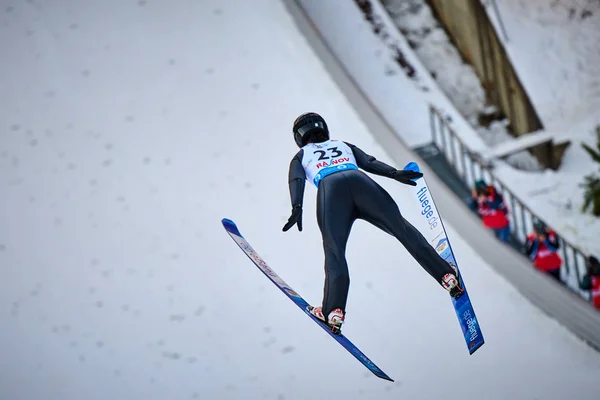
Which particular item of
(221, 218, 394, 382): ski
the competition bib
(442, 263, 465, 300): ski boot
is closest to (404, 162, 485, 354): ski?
(442, 263, 465, 300): ski boot

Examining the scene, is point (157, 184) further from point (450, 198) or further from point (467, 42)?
point (467, 42)

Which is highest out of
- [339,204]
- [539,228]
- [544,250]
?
[339,204]

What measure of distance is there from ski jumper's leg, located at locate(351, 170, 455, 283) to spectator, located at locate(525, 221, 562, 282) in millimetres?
2916

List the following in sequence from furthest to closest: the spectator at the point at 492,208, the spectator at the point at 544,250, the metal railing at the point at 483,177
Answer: the metal railing at the point at 483,177 → the spectator at the point at 492,208 → the spectator at the point at 544,250

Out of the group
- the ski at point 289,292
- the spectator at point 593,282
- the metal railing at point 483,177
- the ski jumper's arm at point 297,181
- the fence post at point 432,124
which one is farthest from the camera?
the fence post at point 432,124

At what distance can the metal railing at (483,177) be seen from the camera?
21.2 ft

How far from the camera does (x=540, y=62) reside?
8.30 meters

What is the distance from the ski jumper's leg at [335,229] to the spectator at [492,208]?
9.98 feet

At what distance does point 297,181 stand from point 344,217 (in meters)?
0.20

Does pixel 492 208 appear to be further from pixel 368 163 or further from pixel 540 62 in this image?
pixel 540 62

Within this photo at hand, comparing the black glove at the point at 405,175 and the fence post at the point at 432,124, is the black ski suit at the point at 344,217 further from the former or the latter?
the fence post at the point at 432,124

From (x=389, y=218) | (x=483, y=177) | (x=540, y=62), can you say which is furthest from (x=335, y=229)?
(x=540, y=62)

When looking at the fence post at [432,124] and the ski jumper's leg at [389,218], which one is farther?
the fence post at [432,124]

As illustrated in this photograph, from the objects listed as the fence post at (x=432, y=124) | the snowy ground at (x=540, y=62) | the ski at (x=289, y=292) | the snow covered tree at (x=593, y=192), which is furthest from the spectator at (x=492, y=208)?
the ski at (x=289, y=292)
